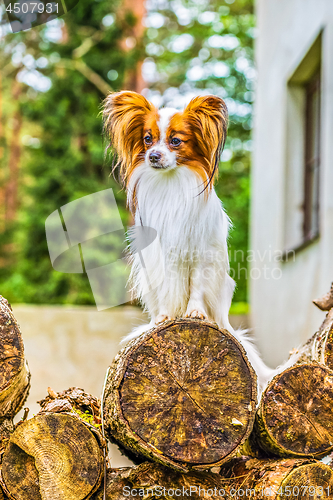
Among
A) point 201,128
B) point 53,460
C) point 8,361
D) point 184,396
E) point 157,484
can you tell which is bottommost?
point 157,484

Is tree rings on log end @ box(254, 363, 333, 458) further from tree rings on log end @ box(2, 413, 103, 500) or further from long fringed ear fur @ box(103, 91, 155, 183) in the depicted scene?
long fringed ear fur @ box(103, 91, 155, 183)

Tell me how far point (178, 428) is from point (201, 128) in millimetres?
1262

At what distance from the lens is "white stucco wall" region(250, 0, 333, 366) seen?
468cm

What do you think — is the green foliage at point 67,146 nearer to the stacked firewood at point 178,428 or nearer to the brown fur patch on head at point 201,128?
the brown fur patch on head at point 201,128

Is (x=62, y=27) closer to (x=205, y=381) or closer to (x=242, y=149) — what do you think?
(x=242, y=149)

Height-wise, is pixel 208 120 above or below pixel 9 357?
above

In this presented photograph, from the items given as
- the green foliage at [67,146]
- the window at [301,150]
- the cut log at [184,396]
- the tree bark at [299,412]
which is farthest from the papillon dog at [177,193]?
the green foliage at [67,146]

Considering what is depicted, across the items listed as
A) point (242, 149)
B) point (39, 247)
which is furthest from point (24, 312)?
point (242, 149)

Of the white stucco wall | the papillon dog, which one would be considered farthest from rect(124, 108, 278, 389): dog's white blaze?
the white stucco wall

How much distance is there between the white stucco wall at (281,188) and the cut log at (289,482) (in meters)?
2.53

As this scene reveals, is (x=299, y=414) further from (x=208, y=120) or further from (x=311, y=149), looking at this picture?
(x=311, y=149)

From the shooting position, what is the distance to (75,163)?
10711 millimetres

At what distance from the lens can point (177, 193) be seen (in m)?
2.33

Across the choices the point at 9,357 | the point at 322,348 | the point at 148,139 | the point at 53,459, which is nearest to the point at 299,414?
the point at 322,348
